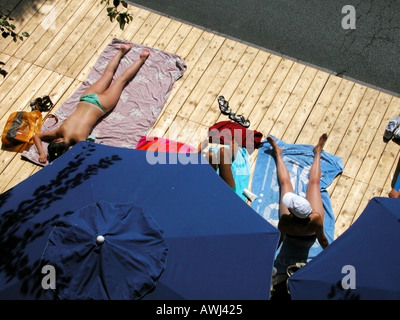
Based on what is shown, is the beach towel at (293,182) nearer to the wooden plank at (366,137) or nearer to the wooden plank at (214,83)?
the wooden plank at (366,137)

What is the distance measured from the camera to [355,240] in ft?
15.4

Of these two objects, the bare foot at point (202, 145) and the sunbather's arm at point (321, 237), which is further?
the bare foot at point (202, 145)

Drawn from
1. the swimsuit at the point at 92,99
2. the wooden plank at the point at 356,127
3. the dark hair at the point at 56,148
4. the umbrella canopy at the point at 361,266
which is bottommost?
the umbrella canopy at the point at 361,266

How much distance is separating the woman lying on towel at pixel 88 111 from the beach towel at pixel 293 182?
7.65 feet

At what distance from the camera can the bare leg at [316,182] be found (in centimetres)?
608

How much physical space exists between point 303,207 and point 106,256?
92.3 inches

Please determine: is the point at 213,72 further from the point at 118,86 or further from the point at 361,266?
the point at 361,266

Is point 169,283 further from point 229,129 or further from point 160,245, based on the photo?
point 229,129

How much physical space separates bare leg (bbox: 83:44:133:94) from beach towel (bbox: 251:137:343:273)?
8.34ft

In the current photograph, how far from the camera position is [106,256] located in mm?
4199

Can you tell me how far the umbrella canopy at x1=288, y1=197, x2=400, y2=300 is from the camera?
4.27 m

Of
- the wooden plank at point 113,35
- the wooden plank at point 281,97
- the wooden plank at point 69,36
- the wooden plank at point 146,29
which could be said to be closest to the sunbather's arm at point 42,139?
the wooden plank at point 113,35

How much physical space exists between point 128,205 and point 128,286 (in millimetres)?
788

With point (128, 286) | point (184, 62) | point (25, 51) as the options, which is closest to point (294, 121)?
point (184, 62)
